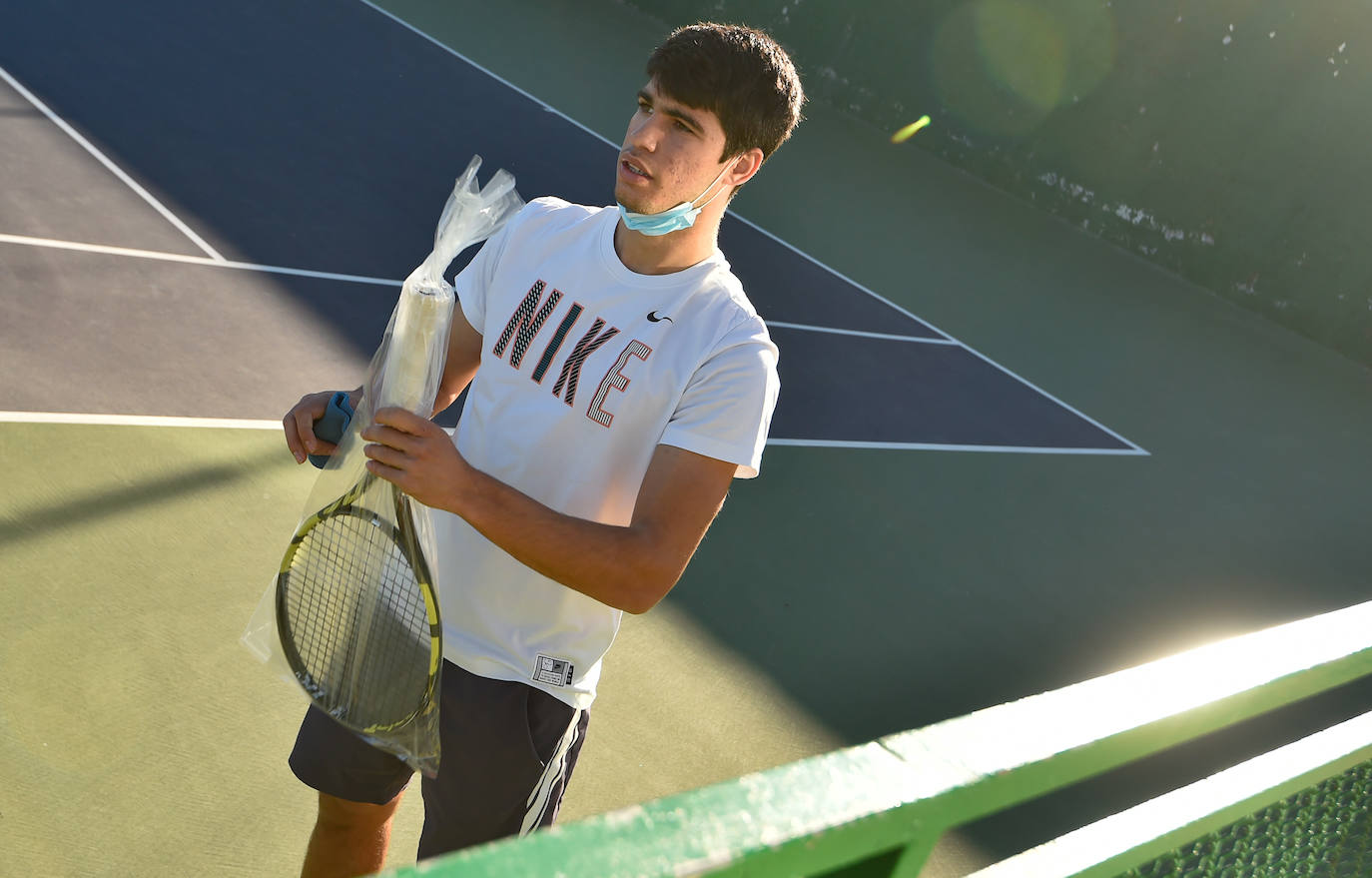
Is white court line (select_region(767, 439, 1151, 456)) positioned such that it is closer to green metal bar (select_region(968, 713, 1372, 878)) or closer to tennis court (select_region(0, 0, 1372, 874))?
tennis court (select_region(0, 0, 1372, 874))

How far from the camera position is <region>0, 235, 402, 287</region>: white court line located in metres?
5.37

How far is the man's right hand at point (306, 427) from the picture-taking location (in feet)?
6.93

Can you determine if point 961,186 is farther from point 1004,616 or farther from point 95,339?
point 95,339

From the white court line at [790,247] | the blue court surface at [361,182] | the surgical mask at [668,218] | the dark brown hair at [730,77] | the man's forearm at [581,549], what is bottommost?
the blue court surface at [361,182]

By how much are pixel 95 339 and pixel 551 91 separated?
724cm

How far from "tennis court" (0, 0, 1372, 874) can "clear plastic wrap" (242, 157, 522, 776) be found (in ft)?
3.68

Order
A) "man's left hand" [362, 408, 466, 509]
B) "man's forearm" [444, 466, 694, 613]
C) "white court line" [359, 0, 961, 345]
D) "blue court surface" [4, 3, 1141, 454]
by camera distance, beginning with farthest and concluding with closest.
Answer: "white court line" [359, 0, 961, 345] → "blue court surface" [4, 3, 1141, 454] → "man's forearm" [444, 466, 694, 613] → "man's left hand" [362, 408, 466, 509]

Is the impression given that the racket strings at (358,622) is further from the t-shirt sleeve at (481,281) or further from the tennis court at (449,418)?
the tennis court at (449,418)

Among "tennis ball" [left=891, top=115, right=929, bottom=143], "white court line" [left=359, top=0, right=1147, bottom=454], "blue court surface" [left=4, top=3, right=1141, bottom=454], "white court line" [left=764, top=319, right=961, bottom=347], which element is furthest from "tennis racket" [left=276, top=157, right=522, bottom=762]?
"tennis ball" [left=891, top=115, right=929, bottom=143]

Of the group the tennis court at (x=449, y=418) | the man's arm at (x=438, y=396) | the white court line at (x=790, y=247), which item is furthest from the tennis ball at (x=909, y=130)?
the man's arm at (x=438, y=396)

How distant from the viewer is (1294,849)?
1745mm

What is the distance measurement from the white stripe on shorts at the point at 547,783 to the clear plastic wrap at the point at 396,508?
25 centimetres

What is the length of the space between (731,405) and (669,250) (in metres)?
0.33

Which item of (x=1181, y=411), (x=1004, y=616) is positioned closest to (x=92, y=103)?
(x=1004, y=616)
